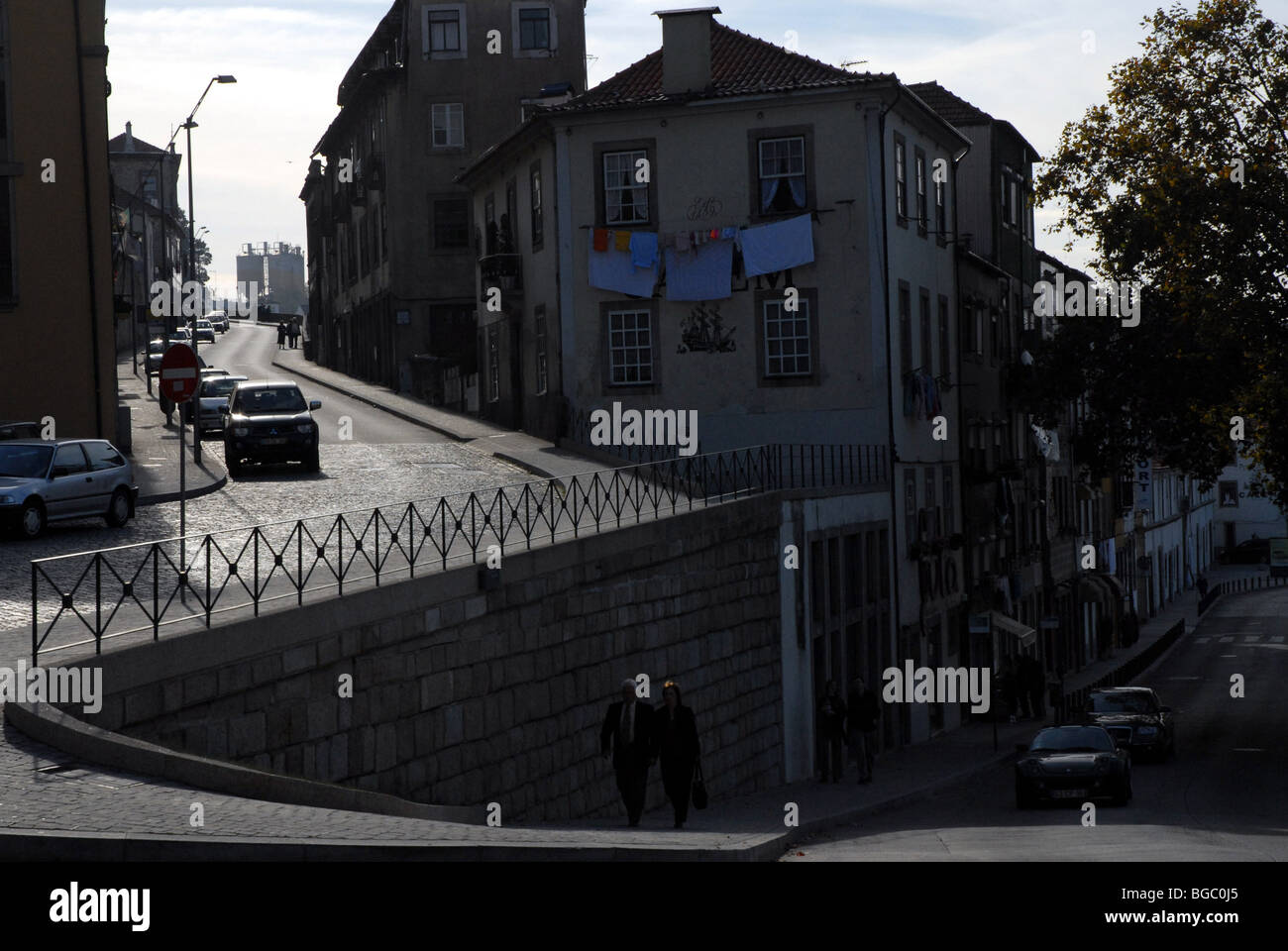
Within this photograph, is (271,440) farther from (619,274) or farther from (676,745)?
(676,745)

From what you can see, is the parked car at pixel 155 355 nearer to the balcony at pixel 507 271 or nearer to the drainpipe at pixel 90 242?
the balcony at pixel 507 271

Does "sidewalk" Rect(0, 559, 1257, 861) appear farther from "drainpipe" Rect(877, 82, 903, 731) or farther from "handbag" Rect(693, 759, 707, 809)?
"drainpipe" Rect(877, 82, 903, 731)

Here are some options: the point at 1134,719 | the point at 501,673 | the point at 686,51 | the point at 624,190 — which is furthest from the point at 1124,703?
the point at 501,673

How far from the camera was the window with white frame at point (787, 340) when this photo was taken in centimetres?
3578

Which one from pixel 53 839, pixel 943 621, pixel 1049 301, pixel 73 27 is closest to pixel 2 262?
pixel 73 27

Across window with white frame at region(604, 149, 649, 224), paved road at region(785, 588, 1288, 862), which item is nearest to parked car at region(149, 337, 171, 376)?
window with white frame at region(604, 149, 649, 224)

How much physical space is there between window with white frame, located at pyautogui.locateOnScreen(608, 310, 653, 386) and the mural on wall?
0.82 meters

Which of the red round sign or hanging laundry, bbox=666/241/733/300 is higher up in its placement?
hanging laundry, bbox=666/241/733/300

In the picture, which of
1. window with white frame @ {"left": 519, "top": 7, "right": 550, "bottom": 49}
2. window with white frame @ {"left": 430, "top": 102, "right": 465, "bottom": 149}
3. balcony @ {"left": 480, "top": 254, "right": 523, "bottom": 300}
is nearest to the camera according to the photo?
balcony @ {"left": 480, "top": 254, "right": 523, "bottom": 300}

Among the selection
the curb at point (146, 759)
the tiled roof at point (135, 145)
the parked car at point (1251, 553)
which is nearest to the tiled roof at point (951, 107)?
the curb at point (146, 759)

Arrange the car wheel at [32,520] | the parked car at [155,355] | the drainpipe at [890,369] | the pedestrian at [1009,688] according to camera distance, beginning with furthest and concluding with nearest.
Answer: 1. the parked car at [155,355]
2. the pedestrian at [1009,688]
3. the drainpipe at [890,369]
4. the car wheel at [32,520]

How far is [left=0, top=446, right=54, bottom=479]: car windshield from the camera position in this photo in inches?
977

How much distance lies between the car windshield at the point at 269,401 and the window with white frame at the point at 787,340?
32.4 ft
